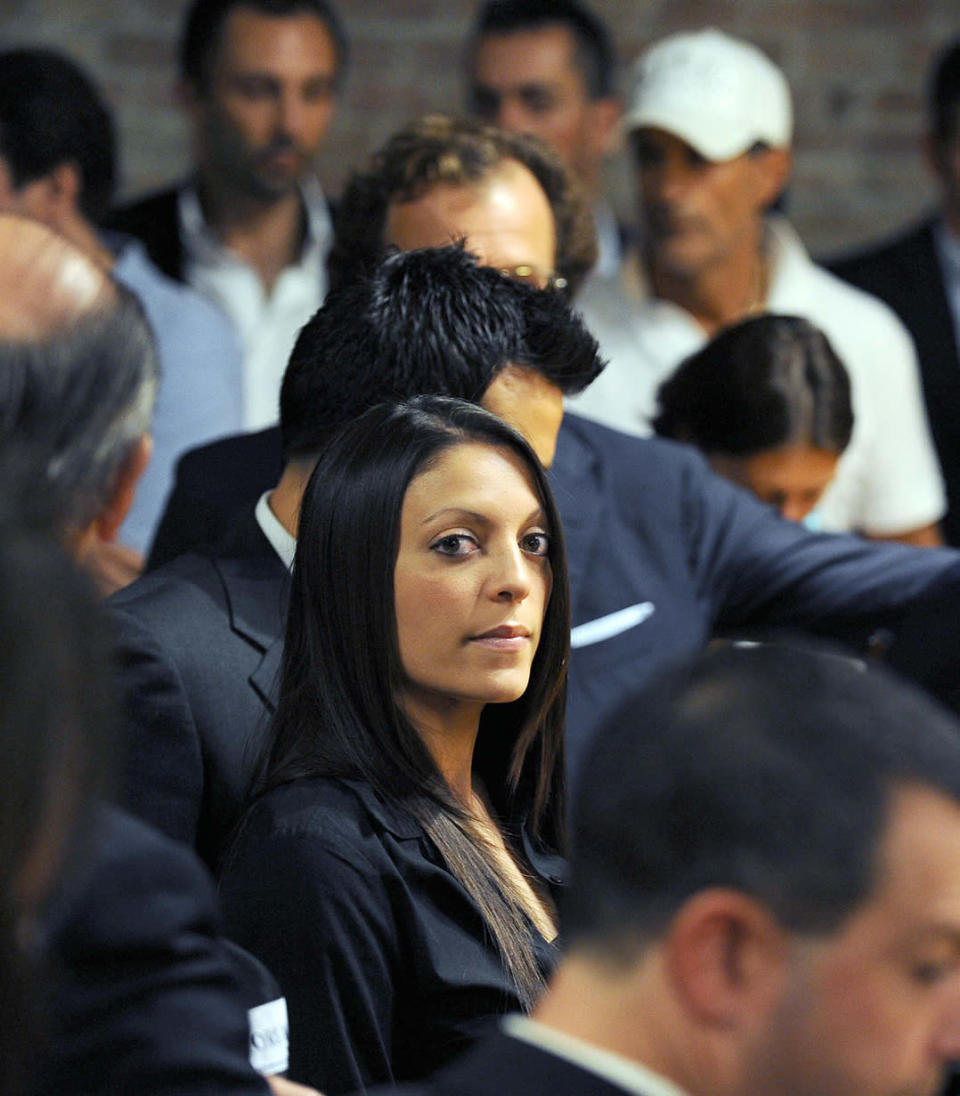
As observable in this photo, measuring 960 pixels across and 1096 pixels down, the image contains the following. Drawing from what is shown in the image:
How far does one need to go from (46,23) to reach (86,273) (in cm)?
330

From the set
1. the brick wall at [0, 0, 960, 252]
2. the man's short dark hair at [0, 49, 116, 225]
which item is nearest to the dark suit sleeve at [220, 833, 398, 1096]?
the man's short dark hair at [0, 49, 116, 225]

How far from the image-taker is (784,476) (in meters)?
2.86

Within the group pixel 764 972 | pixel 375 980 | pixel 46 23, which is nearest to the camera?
pixel 764 972

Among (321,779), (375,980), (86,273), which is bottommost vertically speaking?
(375,980)

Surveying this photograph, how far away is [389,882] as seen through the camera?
1.56 metres

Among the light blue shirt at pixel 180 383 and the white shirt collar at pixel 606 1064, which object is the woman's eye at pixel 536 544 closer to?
the white shirt collar at pixel 606 1064

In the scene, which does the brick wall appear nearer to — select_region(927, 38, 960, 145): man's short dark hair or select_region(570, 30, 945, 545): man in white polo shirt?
select_region(927, 38, 960, 145): man's short dark hair

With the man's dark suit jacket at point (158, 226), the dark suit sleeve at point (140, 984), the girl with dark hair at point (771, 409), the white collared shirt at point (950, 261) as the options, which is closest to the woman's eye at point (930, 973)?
the dark suit sleeve at point (140, 984)

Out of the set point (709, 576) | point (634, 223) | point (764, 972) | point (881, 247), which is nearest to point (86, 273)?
point (764, 972)

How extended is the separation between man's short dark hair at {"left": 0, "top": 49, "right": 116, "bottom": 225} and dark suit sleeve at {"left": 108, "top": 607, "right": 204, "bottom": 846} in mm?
1651

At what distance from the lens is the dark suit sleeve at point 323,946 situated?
59.6 inches

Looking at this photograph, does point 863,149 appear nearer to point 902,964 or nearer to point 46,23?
point 46,23

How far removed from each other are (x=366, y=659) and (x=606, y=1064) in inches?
27.9

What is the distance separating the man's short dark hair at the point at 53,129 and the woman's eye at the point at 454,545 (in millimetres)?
1757
